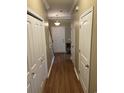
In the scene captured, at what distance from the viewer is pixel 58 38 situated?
1041cm

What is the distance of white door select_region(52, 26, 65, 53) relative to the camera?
407 inches

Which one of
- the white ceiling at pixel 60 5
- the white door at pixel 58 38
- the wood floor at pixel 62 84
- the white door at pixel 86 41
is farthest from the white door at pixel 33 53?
the white door at pixel 58 38

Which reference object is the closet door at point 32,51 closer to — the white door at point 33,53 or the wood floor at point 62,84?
the white door at point 33,53

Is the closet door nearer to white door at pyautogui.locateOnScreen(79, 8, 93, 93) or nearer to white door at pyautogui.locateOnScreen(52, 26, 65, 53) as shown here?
white door at pyautogui.locateOnScreen(79, 8, 93, 93)

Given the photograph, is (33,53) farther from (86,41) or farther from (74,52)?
(74,52)

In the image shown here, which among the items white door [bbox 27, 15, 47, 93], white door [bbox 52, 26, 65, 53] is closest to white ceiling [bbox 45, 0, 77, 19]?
white door [bbox 52, 26, 65, 53]

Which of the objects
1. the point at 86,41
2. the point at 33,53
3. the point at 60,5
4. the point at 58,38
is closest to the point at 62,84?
the point at 86,41

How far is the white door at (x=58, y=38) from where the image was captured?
34.0 feet
